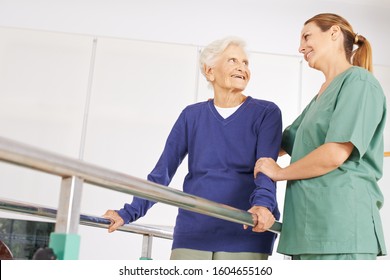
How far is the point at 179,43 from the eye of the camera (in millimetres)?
4246

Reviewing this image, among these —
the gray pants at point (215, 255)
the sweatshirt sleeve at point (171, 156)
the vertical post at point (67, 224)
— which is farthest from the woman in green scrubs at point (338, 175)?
the vertical post at point (67, 224)

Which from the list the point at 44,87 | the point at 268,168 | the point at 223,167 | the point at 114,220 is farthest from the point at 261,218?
the point at 44,87

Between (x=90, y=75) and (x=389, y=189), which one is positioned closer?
(x=389, y=189)

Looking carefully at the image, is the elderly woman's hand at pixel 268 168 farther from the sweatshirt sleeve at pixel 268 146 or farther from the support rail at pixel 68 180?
the support rail at pixel 68 180

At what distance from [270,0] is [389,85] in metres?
1.08

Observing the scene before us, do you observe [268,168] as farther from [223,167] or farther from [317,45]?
[317,45]

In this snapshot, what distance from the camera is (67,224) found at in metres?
0.89

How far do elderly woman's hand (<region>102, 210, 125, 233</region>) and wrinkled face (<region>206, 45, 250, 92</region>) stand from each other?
0.58m

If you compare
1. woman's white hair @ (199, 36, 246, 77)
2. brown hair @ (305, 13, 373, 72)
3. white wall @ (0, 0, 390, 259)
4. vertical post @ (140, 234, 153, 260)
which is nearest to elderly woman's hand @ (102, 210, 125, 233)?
A: vertical post @ (140, 234, 153, 260)

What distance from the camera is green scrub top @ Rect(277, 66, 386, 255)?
1.55 m

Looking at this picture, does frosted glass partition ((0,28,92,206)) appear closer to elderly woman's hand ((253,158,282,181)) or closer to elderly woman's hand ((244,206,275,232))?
elderly woman's hand ((253,158,282,181))
